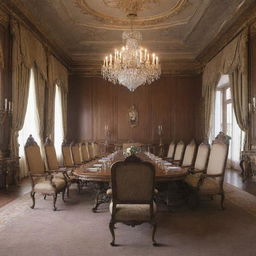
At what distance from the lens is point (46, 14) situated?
7.02m

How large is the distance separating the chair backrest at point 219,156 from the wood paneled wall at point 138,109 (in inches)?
245

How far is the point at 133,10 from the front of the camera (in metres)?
6.82

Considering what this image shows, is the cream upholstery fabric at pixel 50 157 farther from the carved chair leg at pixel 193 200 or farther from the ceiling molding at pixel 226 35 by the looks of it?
the ceiling molding at pixel 226 35

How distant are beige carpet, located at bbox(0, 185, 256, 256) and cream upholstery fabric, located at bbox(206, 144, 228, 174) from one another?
1.74 feet

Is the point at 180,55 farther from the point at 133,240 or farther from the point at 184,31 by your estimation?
the point at 133,240

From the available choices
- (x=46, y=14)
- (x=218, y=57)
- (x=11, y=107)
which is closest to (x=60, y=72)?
(x=46, y=14)

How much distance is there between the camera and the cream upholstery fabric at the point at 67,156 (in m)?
5.48

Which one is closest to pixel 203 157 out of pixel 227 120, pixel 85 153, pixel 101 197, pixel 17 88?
pixel 101 197

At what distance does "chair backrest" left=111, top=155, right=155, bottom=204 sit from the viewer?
9.12 ft

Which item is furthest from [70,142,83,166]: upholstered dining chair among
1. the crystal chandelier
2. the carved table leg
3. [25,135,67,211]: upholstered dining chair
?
the crystal chandelier

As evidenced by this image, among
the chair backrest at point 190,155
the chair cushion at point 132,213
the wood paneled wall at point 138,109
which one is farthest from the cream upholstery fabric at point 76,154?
the wood paneled wall at point 138,109

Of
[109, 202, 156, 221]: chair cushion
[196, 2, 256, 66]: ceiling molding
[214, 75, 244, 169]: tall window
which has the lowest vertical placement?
[109, 202, 156, 221]: chair cushion

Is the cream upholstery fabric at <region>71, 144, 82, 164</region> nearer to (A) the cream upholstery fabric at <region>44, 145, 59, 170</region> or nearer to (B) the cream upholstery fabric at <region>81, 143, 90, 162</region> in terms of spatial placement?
(B) the cream upholstery fabric at <region>81, 143, 90, 162</region>

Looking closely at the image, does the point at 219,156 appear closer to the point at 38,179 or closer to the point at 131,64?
the point at 38,179
